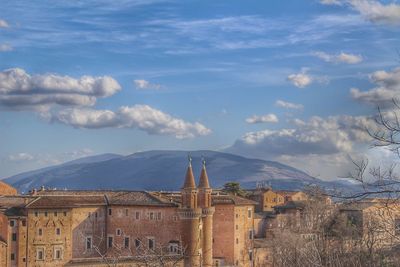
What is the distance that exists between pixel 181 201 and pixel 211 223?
8.83 ft

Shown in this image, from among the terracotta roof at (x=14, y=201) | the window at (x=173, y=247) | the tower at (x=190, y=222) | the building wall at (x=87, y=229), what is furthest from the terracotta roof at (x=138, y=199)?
the terracotta roof at (x=14, y=201)

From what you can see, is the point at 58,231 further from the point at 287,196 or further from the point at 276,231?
the point at 287,196

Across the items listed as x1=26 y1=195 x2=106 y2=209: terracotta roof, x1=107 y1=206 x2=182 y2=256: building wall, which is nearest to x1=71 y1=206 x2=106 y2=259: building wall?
x1=26 y1=195 x2=106 y2=209: terracotta roof

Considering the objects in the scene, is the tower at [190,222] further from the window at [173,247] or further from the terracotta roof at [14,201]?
the terracotta roof at [14,201]

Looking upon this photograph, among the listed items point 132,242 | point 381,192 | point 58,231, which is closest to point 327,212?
point 132,242

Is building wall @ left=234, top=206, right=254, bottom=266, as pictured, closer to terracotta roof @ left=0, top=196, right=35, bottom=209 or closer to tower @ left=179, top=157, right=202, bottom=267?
tower @ left=179, top=157, right=202, bottom=267

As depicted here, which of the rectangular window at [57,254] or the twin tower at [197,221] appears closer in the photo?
the rectangular window at [57,254]

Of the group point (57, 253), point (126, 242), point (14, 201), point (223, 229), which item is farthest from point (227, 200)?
point (14, 201)

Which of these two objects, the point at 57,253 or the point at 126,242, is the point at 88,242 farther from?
the point at 57,253

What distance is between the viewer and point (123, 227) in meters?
48.3

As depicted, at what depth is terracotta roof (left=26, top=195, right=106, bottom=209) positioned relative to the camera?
1724 inches

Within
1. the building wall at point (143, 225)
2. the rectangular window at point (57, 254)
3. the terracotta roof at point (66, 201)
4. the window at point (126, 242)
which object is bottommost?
the rectangular window at point (57, 254)

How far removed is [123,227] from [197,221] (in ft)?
19.0

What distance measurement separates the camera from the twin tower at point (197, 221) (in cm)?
4538
